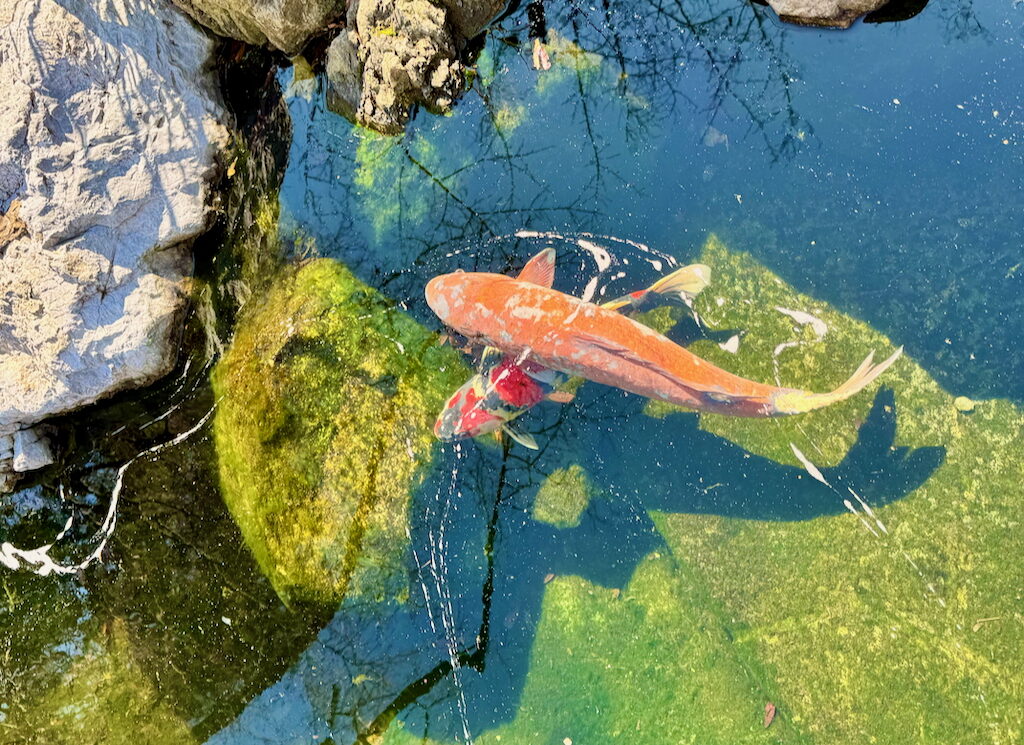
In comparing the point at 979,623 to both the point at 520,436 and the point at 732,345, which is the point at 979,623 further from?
the point at 520,436

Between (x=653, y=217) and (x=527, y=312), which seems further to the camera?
(x=653, y=217)

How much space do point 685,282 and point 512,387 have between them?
96 cm

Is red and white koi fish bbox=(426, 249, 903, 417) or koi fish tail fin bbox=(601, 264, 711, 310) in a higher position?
koi fish tail fin bbox=(601, 264, 711, 310)

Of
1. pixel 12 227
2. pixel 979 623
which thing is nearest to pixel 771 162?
pixel 979 623

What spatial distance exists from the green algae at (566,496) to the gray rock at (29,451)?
2807 millimetres

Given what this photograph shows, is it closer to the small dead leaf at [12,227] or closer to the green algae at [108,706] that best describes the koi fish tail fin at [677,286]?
the small dead leaf at [12,227]

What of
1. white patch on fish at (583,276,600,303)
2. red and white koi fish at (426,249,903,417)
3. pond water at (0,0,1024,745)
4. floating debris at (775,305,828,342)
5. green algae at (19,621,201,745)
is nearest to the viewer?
red and white koi fish at (426,249,903,417)

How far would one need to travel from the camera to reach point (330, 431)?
3.37 metres

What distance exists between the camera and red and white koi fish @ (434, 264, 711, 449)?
3055mm

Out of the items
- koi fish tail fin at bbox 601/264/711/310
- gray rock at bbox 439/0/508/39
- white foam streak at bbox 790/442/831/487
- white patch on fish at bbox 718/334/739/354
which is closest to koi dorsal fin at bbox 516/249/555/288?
koi fish tail fin at bbox 601/264/711/310

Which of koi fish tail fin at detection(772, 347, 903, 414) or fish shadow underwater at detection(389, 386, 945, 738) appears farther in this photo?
fish shadow underwater at detection(389, 386, 945, 738)

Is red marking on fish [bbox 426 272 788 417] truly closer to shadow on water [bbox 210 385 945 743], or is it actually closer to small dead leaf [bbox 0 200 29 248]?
shadow on water [bbox 210 385 945 743]

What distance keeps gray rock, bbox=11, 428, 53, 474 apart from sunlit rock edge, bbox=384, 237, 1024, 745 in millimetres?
2520

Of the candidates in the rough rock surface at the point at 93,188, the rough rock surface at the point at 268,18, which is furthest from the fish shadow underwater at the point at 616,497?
the rough rock surface at the point at 268,18
